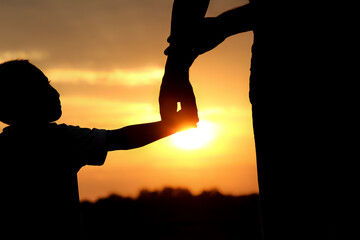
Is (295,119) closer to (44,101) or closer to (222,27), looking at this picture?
(222,27)

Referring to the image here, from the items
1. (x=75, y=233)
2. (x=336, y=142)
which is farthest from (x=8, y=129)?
(x=336, y=142)

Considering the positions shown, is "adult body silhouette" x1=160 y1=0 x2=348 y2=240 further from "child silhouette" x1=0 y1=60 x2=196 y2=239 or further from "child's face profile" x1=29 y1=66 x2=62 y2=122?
"child's face profile" x1=29 y1=66 x2=62 y2=122

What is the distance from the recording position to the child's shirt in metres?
1.98

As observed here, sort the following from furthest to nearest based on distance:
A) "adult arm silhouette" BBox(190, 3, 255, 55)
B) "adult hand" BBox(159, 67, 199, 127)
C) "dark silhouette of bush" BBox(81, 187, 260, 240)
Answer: "dark silhouette of bush" BBox(81, 187, 260, 240)
"adult hand" BBox(159, 67, 199, 127)
"adult arm silhouette" BBox(190, 3, 255, 55)

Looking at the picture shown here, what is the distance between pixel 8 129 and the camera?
2.16m

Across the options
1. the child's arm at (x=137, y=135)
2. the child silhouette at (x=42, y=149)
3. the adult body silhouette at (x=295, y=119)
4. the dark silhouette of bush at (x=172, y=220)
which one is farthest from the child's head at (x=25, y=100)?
the dark silhouette of bush at (x=172, y=220)

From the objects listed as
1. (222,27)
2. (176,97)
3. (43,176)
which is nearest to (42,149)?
(43,176)

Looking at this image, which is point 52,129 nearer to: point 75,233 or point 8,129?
point 8,129

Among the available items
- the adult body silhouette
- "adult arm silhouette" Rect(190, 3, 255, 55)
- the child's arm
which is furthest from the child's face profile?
the adult body silhouette

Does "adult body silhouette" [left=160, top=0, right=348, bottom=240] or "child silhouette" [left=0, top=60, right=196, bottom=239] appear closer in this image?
"adult body silhouette" [left=160, top=0, right=348, bottom=240]

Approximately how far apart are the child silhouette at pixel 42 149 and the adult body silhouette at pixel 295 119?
812 millimetres

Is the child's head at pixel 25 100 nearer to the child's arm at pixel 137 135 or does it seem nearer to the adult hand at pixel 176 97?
A: the child's arm at pixel 137 135

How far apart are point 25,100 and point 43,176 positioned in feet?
1.57

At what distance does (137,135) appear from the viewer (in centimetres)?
223
